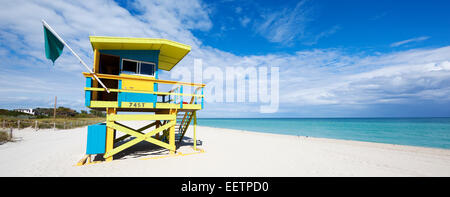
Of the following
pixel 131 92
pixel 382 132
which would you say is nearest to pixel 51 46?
pixel 131 92

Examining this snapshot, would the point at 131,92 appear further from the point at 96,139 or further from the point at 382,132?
the point at 382,132

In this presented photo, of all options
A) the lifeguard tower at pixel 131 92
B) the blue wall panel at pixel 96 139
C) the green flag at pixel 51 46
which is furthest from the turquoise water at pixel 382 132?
the green flag at pixel 51 46

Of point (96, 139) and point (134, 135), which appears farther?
point (134, 135)

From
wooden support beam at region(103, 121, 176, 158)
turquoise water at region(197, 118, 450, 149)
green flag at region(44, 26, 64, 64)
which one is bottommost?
turquoise water at region(197, 118, 450, 149)

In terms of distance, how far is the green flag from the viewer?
573cm

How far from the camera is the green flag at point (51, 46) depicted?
573 cm

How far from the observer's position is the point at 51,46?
19.3ft

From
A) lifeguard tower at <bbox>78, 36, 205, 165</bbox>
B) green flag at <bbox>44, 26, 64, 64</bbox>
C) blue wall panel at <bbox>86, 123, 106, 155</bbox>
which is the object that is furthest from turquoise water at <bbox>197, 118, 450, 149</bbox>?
green flag at <bbox>44, 26, 64, 64</bbox>

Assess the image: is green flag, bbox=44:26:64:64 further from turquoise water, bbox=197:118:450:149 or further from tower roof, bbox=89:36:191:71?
turquoise water, bbox=197:118:450:149

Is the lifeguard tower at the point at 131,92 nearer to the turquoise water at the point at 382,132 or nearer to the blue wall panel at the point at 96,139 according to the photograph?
the blue wall panel at the point at 96,139

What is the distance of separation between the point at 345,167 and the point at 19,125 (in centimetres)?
3327
